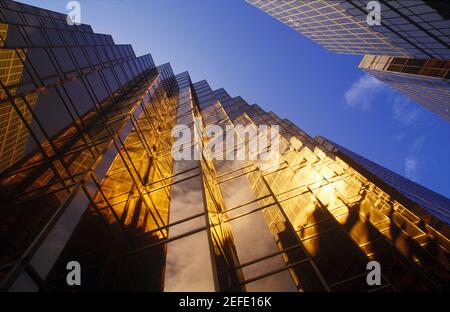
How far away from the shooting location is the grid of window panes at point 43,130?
9.03m

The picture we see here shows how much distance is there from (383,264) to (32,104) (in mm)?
15561

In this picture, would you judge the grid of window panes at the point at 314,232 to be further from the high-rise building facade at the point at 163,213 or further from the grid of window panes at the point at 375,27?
the grid of window panes at the point at 375,27

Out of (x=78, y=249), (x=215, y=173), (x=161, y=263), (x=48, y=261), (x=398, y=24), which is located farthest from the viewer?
(x=398, y=24)

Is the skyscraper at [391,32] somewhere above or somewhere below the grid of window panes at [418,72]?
above

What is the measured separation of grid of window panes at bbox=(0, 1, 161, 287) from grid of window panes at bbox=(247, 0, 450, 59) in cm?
2252

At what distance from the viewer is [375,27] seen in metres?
34.7

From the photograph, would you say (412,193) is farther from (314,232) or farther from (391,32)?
(314,232)

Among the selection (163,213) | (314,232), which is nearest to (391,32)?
(314,232)

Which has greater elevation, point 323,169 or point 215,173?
point 215,173

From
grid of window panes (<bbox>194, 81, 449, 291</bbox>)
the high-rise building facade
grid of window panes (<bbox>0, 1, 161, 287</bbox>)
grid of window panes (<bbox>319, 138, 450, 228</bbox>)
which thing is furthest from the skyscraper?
grid of window panes (<bbox>0, 1, 161, 287</bbox>)

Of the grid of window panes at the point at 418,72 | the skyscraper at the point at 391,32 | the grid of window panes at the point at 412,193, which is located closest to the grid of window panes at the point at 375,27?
the skyscraper at the point at 391,32

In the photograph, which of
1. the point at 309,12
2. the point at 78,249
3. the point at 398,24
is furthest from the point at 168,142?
the point at 309,12

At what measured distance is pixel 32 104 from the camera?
13789mm
